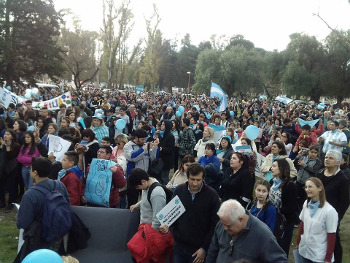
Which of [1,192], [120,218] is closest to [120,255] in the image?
[120,218]

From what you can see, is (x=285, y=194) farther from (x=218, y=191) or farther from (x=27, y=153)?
(x=27, y=153)

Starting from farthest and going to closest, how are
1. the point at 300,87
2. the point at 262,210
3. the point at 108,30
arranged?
the point at 108,30, the point at 300,87, the point at 262,210

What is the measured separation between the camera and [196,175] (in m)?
3.72

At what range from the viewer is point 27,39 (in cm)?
2709

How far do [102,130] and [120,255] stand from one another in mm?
4355

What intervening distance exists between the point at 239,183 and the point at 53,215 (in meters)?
2.45

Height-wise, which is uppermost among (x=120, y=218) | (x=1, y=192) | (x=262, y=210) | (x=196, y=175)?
(x=196, y=175)

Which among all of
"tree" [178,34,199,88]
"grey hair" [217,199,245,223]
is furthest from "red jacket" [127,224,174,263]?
"tree" [178,34,199,88]

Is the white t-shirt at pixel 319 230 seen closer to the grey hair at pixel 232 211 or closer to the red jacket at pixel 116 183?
the grey hair at pixel 232 211

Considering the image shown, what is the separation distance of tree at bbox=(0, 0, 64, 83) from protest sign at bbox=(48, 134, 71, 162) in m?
22.7

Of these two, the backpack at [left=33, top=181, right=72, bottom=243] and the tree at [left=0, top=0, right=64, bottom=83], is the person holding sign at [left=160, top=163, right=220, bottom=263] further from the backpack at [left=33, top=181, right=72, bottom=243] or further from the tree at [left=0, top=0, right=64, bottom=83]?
the tree at [left=0, top=0, right=64, bottom=83]

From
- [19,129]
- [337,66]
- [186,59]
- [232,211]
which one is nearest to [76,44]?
[186,59]

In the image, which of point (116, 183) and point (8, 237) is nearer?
point (116, 183)

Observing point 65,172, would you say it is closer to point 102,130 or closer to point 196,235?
point 196,235
